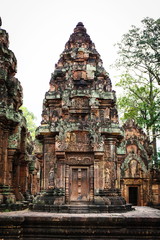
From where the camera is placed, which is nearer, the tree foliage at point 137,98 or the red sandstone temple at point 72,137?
the red sandstone temple at point 72,137

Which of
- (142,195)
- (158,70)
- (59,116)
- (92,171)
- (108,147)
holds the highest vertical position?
(158,70)

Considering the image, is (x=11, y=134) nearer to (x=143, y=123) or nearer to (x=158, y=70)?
(x=143, y=123)

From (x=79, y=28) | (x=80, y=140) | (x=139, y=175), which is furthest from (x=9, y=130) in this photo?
(x=139, y=175)

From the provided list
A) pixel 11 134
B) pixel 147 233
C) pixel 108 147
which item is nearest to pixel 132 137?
pixel 108 147

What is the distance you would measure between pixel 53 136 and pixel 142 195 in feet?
33.5

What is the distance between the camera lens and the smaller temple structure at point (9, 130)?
10.4m

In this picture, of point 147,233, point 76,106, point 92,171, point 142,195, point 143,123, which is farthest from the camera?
point 143,123

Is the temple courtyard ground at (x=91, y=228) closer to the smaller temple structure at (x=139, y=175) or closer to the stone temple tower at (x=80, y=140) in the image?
the stone temple tower at (x=80, y=140)

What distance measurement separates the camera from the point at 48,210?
9.14 meters

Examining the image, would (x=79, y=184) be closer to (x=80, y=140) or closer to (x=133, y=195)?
(x=80, y=140)

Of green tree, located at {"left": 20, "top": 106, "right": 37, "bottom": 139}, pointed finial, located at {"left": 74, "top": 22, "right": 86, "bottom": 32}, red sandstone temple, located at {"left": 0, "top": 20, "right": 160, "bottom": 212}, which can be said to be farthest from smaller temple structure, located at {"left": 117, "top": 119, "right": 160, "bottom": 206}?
green tree, located at {"left": 20, "top": 106, "right": 37, "bottom": 139}

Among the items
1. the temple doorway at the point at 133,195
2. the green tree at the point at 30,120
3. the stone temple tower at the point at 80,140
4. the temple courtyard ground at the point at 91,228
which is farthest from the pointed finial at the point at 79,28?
the green tree at the point at 30,120

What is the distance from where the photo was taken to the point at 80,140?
1016 cm

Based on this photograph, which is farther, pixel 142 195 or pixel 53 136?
pixel 142 195
